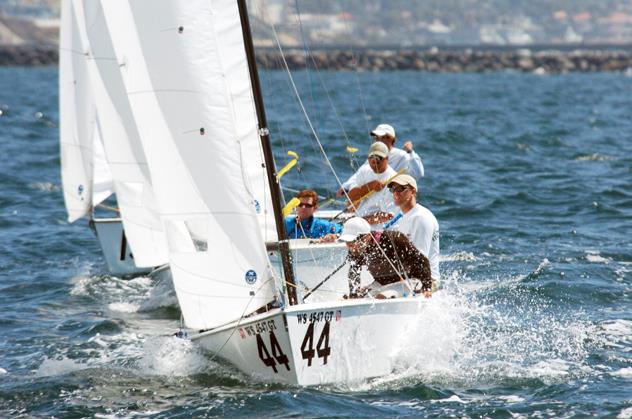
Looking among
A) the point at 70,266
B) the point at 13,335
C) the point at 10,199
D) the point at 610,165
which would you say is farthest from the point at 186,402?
the point at 610,165

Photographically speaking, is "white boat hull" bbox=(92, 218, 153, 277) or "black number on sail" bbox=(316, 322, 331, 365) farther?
"white boat hull" bbox=(92, 218, 153, 277)

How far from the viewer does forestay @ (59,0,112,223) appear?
50.5 feet

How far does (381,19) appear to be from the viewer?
180750 mm

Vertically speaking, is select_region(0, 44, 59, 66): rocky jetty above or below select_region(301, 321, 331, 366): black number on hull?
below

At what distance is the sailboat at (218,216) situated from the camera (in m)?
9.39

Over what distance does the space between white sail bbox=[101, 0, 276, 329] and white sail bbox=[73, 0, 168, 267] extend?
326 centimetres

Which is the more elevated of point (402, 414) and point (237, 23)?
point (237, 23)

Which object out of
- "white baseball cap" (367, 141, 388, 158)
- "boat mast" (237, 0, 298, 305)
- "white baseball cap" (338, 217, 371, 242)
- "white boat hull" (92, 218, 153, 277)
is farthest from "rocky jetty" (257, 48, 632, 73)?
"boat mast" (237, 0, 298, 305)

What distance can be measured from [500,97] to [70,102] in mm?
42534

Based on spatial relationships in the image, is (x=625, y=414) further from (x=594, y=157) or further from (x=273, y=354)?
(x=594, y=157)

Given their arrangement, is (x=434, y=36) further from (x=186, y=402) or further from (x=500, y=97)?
(x=186, y=402)

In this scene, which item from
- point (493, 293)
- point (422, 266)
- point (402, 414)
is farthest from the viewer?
point (493, 293)

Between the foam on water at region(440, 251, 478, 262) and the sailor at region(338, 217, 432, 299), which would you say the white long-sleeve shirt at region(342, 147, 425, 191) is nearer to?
the foam on water at region(440, 251, 478, 262)

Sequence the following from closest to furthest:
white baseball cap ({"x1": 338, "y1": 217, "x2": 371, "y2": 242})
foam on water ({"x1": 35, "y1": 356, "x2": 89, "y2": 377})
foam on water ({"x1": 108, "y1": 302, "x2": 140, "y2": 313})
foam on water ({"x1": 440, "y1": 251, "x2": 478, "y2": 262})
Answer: white baseball cap ({"x1": 338, "y1": 217, "x2": 371, "y2": 242}) → foam on water ({"x1": 35, "y1": 356, "x2": 89, "y2": 377}) → foam on water ({"x1": 108, "y1": 302, "x2": 140, "y2": 313}) → foam on water ({"x1": 440, "y1": 251, "x2": 478, "y2": 262})
